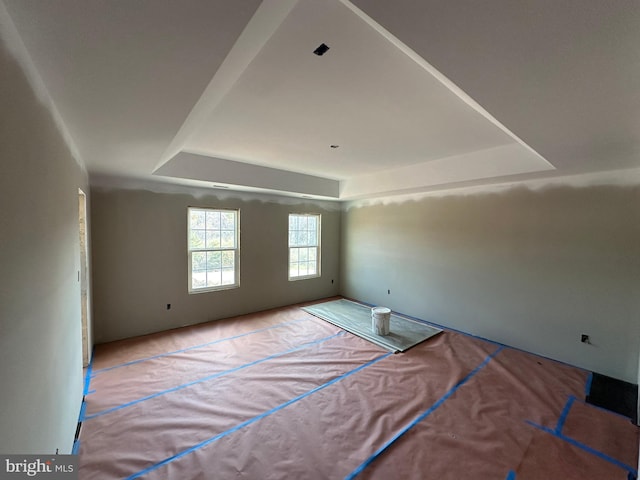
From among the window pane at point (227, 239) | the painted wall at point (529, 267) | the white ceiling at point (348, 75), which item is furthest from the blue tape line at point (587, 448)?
the window pane at point (227, 239)

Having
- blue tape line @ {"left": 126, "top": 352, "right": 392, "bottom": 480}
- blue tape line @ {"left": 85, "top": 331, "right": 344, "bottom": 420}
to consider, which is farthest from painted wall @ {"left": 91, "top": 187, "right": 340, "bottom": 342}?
blue tape line @ {"left": 126, "top": 352, "right": 392, "bottom": 480}

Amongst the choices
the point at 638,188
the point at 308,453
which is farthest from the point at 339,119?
the point at 638,188

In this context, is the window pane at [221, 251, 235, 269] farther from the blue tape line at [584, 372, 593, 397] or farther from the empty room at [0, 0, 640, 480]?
the blue tape line at [584, 372, 593, 397]

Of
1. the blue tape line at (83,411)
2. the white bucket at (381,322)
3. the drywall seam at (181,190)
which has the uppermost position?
the drywall seam at (181,190)

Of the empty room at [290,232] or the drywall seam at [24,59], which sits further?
the empty room at [290,232]

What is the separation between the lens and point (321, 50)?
1.50m

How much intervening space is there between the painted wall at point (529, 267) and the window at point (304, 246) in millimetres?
1638

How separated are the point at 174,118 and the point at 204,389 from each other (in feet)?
8.56

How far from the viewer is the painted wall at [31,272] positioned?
93 centimetres

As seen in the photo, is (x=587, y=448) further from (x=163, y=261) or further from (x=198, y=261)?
(x=163, y=261)

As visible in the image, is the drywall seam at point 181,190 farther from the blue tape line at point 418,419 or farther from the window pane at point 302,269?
the blue tape line at point 418,419

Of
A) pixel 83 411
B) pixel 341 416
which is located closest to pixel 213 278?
pixel 83 411

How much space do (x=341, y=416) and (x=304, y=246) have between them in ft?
13.2

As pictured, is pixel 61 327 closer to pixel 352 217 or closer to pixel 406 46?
pixel 406 46
